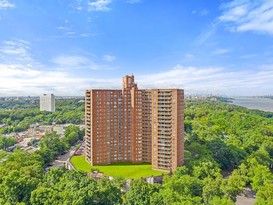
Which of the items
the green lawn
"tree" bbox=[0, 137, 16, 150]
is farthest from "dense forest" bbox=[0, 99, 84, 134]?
the green lawn

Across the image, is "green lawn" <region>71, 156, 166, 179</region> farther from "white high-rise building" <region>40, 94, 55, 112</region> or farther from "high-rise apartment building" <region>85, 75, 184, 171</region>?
"white high-rise building" <region>40, 94, 55, 112</region>

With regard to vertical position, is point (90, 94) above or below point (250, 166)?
above

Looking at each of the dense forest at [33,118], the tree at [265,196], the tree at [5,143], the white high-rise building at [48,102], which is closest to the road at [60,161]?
the tree at [5,143]

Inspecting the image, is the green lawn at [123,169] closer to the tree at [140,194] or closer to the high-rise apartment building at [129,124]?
the high-rise apartment building at [129,124]

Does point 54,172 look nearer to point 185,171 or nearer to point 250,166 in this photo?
point 185,171

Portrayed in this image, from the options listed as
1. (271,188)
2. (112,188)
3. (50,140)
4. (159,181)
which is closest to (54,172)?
(112,188)

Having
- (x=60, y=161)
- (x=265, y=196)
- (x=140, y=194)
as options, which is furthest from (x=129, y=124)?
(x=265, y=196)
